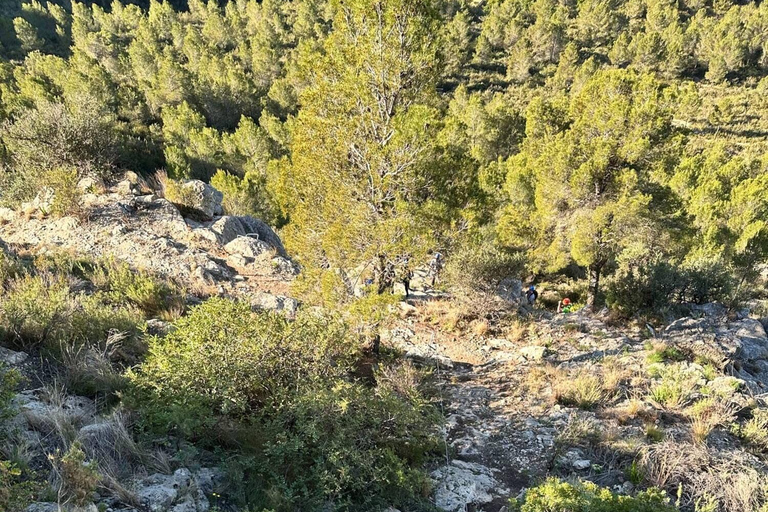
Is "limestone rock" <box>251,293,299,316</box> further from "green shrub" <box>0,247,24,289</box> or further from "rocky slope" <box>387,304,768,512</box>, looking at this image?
"green shrub" <box>0,247,24,289</box>

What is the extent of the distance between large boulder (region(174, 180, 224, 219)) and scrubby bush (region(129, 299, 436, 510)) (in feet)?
29.5

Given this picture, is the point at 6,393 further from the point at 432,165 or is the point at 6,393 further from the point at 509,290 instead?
the point at 509,290

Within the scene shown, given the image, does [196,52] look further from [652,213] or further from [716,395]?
[716,395]

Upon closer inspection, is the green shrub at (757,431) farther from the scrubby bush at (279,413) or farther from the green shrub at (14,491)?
the green shrub at (14,491)

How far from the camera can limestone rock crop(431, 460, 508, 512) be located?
490cm

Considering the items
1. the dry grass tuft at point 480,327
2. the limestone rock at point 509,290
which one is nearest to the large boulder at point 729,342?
the limestone rock at point 509,290

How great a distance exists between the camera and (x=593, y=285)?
14633mm

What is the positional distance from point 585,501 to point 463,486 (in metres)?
2.03

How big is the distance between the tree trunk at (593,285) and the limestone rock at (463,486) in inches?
377

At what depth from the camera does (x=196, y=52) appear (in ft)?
163

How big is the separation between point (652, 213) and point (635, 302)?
104 inches

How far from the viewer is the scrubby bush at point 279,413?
4.11 metres

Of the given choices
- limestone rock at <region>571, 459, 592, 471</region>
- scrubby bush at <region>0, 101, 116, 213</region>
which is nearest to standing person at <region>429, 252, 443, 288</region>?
limestone rock at <region>571, 459, 592, 471</region>

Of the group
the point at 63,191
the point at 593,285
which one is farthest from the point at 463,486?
the point at 593,285
